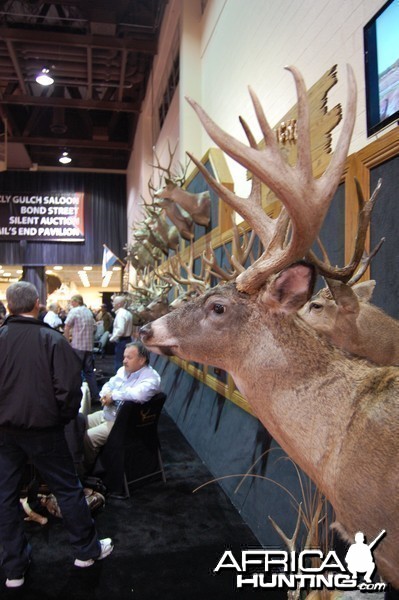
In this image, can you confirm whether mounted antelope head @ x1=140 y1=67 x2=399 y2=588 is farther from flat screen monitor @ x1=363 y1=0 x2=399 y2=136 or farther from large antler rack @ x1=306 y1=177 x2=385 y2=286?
flat screen monitor @ x1=363 y1=0 x2=399 y2=136

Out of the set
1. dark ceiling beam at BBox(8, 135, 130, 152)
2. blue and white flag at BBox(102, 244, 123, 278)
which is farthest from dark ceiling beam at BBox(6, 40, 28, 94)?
blue and white flag at BBox(102, 244, 123, 278)

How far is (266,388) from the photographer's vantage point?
172 cm

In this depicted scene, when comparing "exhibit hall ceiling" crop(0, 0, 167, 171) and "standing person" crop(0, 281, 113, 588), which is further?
"exhibit hall ceiling" crop(0, 0, 167, 171)

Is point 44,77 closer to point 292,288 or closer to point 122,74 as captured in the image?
point 122,74

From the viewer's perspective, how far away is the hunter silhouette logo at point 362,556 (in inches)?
53.2

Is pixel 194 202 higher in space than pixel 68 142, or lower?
lower

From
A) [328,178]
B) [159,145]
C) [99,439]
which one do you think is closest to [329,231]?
[328,178]

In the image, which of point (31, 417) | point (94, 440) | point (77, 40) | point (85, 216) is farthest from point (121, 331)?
point (85, 216)

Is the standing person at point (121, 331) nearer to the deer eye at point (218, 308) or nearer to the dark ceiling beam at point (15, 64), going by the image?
the deer eye at point (218, 308)

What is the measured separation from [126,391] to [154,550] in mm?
1353

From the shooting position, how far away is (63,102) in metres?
13.5

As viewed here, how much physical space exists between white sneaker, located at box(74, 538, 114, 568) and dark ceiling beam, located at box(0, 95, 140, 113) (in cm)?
1327

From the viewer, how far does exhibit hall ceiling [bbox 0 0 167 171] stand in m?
10.3

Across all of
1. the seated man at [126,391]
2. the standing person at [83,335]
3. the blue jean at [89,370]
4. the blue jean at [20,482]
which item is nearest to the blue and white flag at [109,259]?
the standing person at [83,335]
